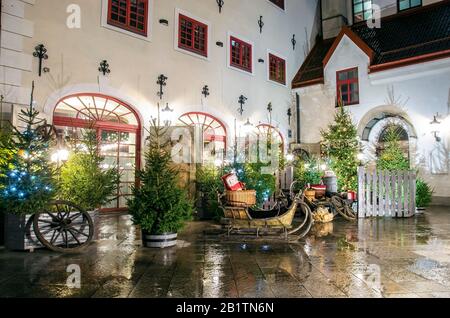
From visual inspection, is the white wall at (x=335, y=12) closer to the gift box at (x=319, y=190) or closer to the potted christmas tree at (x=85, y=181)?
the gift box at (x=319, y=190)

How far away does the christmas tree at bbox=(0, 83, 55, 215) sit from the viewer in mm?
5582

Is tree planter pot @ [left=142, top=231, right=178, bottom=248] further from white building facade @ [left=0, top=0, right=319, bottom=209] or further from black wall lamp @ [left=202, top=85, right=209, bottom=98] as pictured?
black wall lamp @ [left=202, top=85, right=209, bottom=98]

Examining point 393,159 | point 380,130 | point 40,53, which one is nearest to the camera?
point 40,53

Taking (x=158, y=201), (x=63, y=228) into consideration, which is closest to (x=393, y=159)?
(x=158, y=201)

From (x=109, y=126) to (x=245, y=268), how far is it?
295 inches

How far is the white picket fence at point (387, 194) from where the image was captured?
935 centimetres

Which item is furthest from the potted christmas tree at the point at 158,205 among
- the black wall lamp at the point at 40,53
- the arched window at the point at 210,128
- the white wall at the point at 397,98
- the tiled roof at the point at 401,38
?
the tiled roof at the point at 401,38

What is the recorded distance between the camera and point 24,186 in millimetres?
5621

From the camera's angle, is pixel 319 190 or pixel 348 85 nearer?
pixel 319 190

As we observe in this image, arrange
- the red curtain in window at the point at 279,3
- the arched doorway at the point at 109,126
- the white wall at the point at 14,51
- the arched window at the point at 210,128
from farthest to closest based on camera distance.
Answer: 1. the red curtain in window at the point at 279,3
2. the arched window at the point at 210,128
3. the arched doorway at the point at 109,126
4. the white wall at the point at 14,51

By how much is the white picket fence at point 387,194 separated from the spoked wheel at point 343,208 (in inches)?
9.9

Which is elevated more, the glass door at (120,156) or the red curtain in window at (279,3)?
the red curtain in window at (279,3)

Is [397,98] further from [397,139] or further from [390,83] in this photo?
[397,139]
